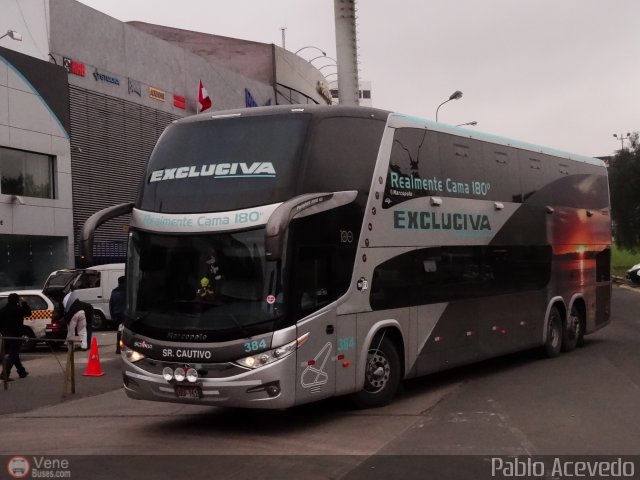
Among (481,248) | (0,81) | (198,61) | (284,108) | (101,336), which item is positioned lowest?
(101,336)

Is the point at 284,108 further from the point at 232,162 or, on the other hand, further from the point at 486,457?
the point at 486,457

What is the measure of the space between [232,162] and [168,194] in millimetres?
855

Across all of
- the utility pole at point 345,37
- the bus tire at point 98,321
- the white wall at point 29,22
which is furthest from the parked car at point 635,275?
the white wall at point 29,22

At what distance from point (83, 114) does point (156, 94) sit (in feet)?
18.4

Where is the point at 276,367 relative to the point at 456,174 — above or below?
below

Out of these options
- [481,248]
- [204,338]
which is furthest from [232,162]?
[481,248]

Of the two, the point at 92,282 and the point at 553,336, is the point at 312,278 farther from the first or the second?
the point at 92,282

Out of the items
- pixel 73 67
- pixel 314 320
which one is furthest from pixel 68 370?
pixel 73 67

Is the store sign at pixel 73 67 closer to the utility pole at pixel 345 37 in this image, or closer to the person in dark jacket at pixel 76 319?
the person in dark jacket at pixel 76 319

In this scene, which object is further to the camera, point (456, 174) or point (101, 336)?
point (101, 336)

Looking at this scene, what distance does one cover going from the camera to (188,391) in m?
8.95

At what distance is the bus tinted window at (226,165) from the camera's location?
917 centimetres

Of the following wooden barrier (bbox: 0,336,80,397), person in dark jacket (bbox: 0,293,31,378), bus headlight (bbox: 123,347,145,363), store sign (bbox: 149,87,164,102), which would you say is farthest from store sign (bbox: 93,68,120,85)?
bus headlight (bbox: 123,347,145,363)

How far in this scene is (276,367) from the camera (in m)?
8.74
